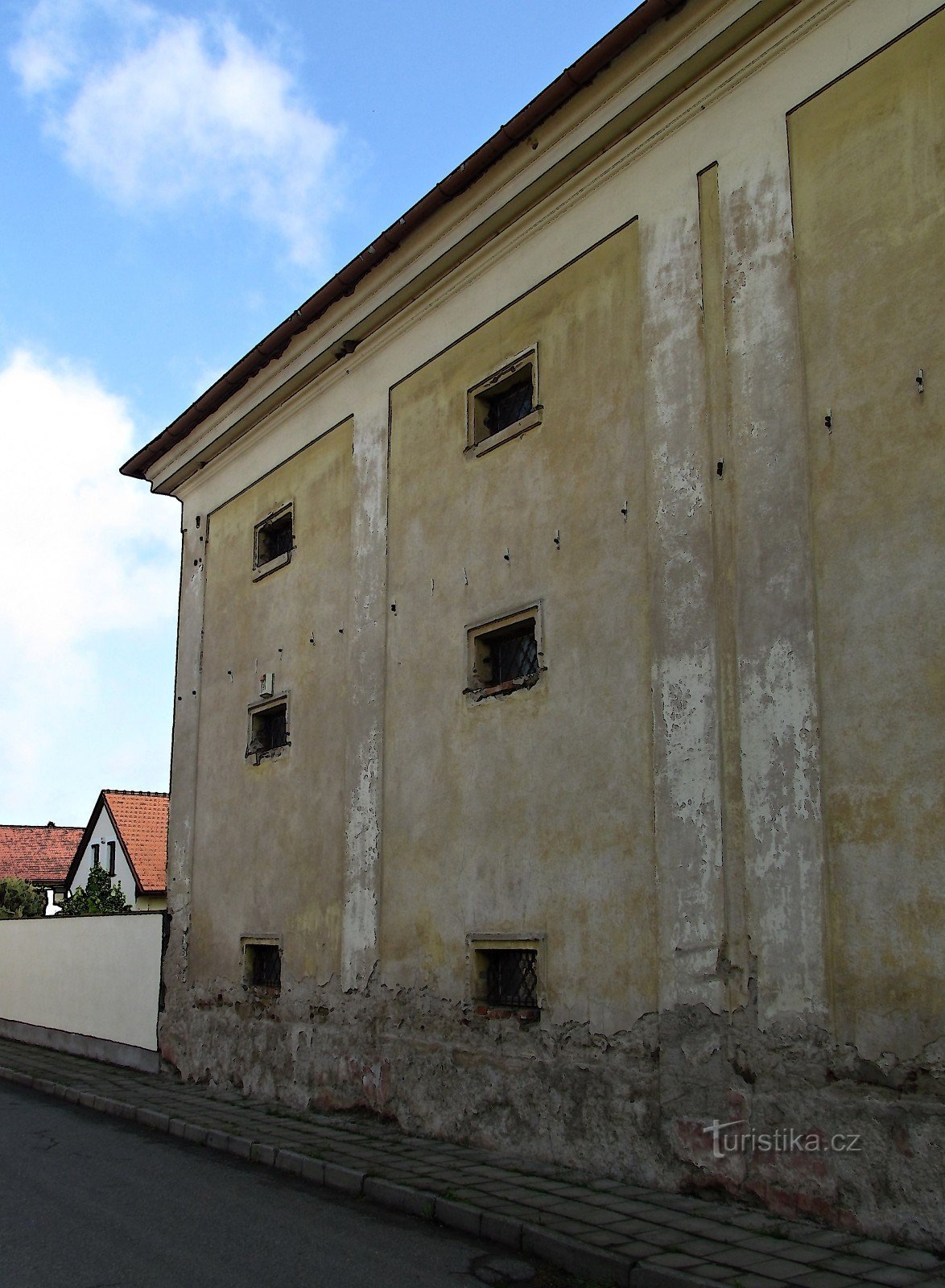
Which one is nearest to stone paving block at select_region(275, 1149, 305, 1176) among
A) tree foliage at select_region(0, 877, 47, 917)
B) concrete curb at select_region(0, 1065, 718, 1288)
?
concrete curb at select_region(0, 1065, 718, 1288)

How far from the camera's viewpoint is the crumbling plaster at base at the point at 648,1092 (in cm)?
612

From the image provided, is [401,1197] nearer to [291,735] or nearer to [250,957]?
[250,957]

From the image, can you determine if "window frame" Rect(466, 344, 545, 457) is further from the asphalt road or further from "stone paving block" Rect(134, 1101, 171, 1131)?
"stone paving block" Rect(134, 1101, 171, 1131)

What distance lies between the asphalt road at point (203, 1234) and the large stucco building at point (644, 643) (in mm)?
1522

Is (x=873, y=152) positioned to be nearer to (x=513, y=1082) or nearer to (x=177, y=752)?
(x=513, y=1082)

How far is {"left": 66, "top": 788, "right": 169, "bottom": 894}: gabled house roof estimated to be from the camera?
33.9m

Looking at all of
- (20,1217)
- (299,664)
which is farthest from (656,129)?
(20,1217)

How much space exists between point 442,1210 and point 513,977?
2226 mm

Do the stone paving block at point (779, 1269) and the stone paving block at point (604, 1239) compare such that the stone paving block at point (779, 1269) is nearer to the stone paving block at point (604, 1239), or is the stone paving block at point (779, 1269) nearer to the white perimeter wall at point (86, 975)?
the stone paving block at point (604, 1239)

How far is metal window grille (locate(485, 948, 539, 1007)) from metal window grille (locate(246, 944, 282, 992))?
368cm

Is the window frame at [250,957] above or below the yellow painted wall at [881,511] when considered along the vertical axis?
below

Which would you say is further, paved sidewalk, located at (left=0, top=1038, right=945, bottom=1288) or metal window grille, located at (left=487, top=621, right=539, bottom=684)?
metal window grille, located at (left=487, top=621, right=539, bottom=684)

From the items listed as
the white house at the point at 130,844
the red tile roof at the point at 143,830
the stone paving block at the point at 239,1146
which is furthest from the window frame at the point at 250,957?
the red tile roof at the point at 143,830

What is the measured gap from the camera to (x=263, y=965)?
12.7 metres
